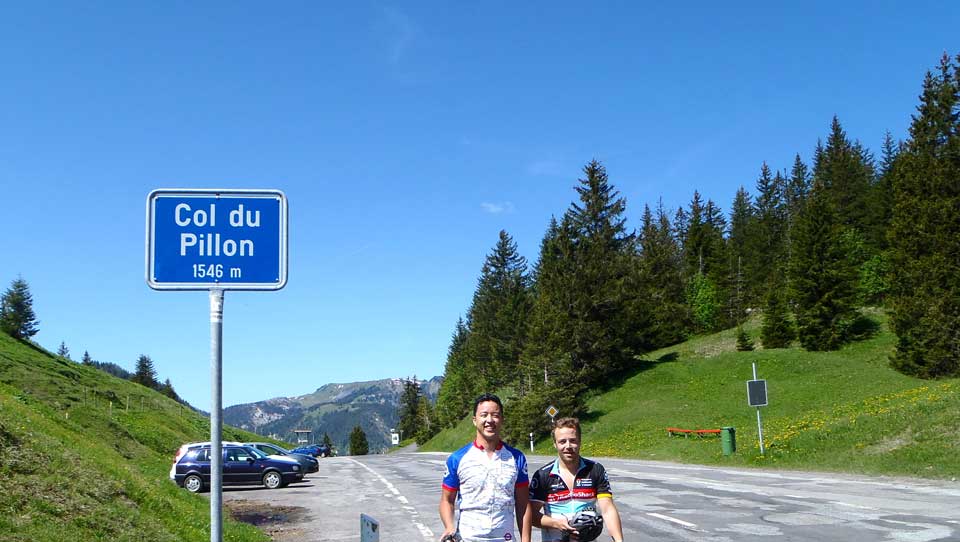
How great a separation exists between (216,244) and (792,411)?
42.6 meters

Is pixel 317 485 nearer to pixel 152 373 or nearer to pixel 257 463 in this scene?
pixel 257 463

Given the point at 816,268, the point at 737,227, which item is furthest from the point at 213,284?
the point at 737,227

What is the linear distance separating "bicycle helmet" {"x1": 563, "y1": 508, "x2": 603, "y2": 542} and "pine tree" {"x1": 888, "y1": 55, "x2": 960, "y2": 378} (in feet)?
144

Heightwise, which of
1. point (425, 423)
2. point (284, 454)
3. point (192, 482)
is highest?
point (284, 454)

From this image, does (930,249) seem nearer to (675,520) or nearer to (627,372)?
(627,372)

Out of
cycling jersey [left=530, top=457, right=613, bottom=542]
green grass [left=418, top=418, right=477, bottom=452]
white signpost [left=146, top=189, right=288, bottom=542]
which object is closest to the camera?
white signpost [left=146, top=189, right=288, bottom=542]

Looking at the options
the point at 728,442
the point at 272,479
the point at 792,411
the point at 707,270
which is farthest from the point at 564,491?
the point at 707,270

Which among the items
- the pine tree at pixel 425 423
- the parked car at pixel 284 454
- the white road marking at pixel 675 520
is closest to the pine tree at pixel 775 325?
the parked car at pixel 284 454

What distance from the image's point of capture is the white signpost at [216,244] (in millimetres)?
3959

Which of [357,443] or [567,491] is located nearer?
[567,491]

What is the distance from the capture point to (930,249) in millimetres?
45500

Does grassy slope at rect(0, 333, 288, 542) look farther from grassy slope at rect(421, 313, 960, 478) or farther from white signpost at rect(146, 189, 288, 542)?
grassy slope at rect(421, 313, 960, 478)

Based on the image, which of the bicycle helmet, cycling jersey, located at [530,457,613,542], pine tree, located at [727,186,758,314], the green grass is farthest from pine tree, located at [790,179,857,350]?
the bicycle helmet

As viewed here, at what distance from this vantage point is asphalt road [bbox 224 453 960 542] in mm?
11961
